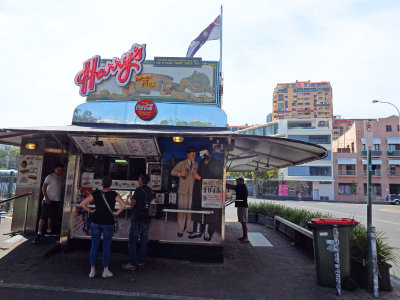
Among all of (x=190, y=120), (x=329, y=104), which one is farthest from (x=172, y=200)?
(x=329, y=104)

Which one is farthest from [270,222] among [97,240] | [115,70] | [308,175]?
[308,175]

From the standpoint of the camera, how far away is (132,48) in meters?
7.91

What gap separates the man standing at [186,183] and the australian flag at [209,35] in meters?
5.22

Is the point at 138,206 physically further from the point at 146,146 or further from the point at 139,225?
the point at 146,146

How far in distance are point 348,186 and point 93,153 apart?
185 ft

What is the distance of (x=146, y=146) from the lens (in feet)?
21.2

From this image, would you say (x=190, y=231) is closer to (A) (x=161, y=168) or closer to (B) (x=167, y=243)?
(B) (x=167, y=243)

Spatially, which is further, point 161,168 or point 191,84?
point 191,84

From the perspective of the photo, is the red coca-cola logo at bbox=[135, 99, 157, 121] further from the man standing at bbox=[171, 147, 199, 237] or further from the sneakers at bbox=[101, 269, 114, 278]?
the sneakers at bbox=[101, 269, 114, 278]

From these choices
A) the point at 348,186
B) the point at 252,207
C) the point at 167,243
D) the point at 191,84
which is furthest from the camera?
the point at 348,186

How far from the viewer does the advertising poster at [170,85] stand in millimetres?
7551

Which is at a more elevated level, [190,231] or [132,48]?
[132,48]

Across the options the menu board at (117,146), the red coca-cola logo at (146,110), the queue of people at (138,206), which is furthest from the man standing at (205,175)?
the red coca-cola logo at (146,110)

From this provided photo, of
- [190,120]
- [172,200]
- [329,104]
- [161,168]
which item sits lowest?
[172,200]
